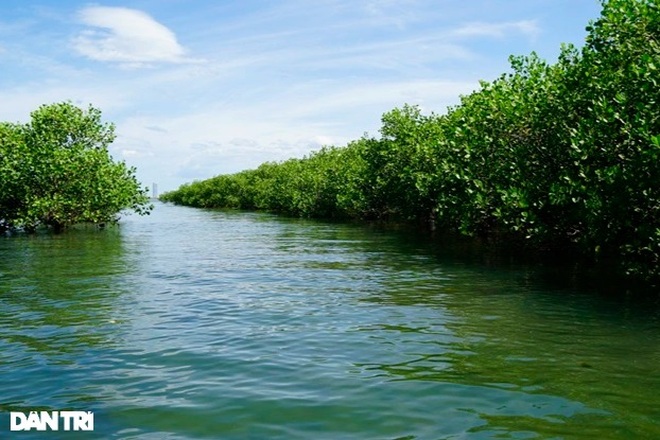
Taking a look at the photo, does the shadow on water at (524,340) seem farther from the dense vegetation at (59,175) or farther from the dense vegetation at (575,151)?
the dense vegetation at (59,175)

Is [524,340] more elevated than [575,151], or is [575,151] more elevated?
[575,151]

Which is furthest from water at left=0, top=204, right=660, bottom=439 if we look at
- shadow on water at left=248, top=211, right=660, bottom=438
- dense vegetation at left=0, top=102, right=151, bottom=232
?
dense vegetation at left=0, top=102, right=151, bottom=232

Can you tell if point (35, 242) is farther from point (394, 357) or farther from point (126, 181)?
point (394, 357)

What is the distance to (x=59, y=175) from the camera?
39.0 meters

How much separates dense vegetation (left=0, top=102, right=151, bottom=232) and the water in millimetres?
19634

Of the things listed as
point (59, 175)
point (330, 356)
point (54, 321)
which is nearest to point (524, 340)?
point (330, 356)

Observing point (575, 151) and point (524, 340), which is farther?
point (575, 151)

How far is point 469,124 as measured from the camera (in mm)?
25906

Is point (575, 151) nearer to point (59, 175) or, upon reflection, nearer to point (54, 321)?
point (54, 321)

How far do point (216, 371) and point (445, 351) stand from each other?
12.4 ft

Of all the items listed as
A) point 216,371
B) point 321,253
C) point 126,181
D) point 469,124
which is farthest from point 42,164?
point 216,371

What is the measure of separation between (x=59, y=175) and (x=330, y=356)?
33369 mm

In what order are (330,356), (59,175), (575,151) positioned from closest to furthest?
(330,356) → (575,151) → (59,175)

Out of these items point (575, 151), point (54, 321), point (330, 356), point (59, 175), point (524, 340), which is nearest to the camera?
point (330, 356)
